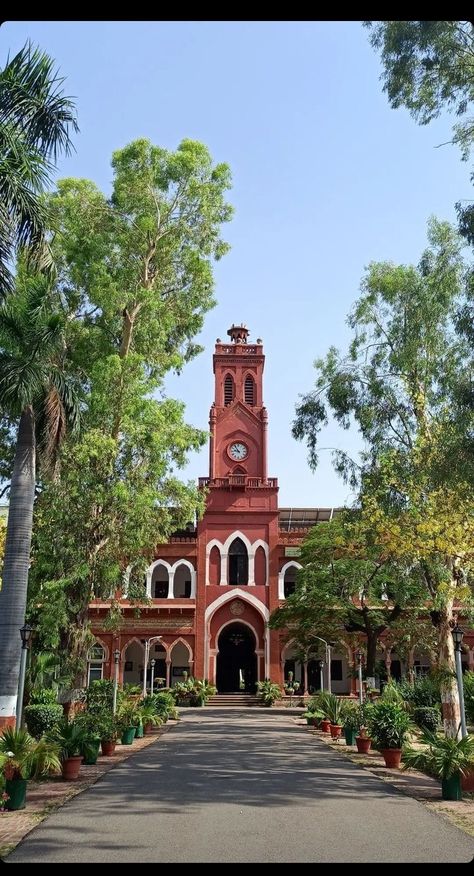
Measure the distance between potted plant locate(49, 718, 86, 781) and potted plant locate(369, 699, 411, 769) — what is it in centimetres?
558

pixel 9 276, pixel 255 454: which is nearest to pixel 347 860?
pixel 9 276

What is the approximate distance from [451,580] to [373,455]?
3.78 meters

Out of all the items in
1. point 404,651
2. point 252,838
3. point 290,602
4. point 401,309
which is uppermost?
point 401,309

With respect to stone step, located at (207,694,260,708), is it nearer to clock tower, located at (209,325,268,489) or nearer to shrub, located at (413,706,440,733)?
clock tower, located at (209,325,268,489)

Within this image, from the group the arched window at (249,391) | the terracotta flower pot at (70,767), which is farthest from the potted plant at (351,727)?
the arched window at (249,391)

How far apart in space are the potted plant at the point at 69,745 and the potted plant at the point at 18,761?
1166mm

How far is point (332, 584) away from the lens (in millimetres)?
27219

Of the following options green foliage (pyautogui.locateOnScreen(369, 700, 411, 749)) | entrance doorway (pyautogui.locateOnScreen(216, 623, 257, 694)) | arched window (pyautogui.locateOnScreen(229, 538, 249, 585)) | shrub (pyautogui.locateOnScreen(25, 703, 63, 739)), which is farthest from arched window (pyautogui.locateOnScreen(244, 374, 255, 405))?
green foliage (pyautogui.locateOnScreen(369, 700, 411, 749))

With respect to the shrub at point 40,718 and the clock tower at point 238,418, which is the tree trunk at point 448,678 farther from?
the clock tower at point 238,418

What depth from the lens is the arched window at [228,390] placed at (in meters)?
40.3

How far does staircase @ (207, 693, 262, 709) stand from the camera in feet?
111

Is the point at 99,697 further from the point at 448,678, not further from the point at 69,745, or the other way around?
the point at 448,678

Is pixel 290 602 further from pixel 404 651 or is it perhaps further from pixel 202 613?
pixel 202 613

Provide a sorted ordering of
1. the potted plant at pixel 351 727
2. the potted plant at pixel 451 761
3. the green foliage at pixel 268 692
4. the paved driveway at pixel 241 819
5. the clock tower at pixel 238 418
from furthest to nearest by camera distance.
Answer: the clock tower at pixel 238 418 < the green foliage at pixel 268 692 < the potted plant at pixel 351 727 < the potted plant at pixel 451 761 < the paved driveway at pixel 241 819
